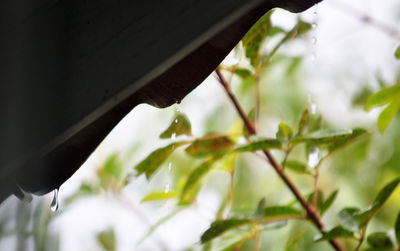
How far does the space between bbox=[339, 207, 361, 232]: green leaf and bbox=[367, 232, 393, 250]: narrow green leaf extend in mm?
52

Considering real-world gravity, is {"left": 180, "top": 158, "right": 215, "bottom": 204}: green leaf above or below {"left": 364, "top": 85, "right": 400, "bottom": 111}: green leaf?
above

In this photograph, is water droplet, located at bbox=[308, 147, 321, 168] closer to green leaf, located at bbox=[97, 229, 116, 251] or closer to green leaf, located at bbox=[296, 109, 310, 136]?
green leaf, located at bbox=[296, 109, 310, 136]

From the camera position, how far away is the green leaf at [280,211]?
92 cm

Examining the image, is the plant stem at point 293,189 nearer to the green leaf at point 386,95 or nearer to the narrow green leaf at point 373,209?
the narrow green leaf at point 373,209

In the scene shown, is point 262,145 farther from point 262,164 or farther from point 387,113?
point 262,164

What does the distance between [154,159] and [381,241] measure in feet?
1.25

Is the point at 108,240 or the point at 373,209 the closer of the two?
the point at 373,209

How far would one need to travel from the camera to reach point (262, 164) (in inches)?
103

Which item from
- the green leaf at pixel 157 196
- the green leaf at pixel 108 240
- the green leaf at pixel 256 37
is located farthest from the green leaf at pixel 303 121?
the green leaf at pixel 108 240

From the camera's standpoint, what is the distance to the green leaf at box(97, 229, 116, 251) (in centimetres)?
132

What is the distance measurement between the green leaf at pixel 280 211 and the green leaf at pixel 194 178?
12 centimetres

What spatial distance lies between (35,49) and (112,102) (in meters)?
0.13

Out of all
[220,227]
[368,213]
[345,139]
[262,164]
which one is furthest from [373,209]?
[262,164]

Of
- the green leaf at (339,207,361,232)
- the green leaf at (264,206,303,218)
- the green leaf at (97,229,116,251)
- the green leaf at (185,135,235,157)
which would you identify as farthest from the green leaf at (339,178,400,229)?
the green leaf at (97,229,116,251)
